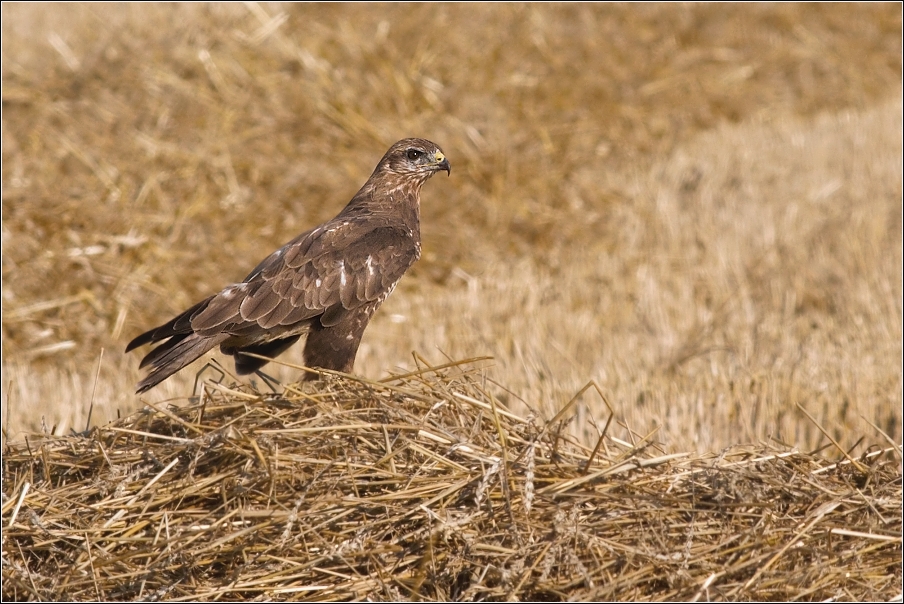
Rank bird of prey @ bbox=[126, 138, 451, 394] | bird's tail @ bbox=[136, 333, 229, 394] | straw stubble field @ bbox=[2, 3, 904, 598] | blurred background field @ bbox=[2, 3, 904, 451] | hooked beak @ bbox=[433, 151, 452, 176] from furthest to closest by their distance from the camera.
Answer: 1. blurred background field @ bbox=[2, 3, 904, 451]
2. straw stubble field @ bbox=[2, 3, 904, 598]
3. hooked beak @ bbox=[433, 151, 452, 176]
4. bird of prey @ bbox=[126, 138, 451, 394]
5. bird's tail @ bbox=[136, 333, 229, 394]

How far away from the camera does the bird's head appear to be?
17.5 feet

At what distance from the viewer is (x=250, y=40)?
1132cm

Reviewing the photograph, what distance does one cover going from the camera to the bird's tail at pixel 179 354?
4.45m

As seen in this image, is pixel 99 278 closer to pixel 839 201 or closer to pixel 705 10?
pixel 839 201

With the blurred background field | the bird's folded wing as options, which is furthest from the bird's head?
the blurred background field

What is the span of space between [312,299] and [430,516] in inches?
59.4

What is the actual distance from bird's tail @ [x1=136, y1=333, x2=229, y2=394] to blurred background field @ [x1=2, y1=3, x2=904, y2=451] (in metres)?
2.00

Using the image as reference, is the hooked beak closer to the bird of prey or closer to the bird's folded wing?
the bird of prey

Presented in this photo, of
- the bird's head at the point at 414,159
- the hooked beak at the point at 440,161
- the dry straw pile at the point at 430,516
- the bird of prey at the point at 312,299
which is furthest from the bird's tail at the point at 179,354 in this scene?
the hooked beak at the point at 440,161

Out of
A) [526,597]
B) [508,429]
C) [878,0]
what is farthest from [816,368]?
[878,0]

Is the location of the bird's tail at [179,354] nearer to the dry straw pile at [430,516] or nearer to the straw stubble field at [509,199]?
the dry straw pile at [430,516]

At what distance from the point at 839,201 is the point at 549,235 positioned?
8.95 ft

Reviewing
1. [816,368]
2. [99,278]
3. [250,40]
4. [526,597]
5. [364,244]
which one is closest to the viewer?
[526,597]

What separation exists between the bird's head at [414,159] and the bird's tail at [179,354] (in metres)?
1.29
